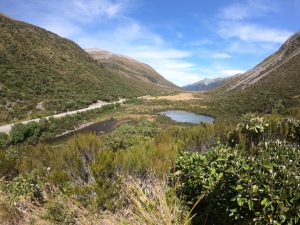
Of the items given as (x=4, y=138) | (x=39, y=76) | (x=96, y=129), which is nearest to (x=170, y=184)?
(x=4, y=138)

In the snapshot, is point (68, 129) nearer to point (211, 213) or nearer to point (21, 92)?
point (21, 92)

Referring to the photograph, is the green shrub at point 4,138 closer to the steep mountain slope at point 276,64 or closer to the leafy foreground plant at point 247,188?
the leafy foreground plant at point 247,188

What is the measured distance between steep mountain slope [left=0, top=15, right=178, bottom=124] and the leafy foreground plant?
40.8 meters

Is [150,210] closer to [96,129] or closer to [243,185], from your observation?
[243,185]

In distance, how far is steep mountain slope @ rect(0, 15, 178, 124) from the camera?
47.8 meters

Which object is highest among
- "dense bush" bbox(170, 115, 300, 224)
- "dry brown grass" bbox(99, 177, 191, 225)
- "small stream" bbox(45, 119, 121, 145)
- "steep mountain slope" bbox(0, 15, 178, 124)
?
"steep mountain slope" bbox(0, 15, 178, 124)

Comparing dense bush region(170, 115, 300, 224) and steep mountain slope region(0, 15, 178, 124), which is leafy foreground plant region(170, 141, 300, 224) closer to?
dense bush region(170, 115, 300, 224)

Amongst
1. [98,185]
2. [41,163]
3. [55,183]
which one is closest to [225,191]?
[98,185]

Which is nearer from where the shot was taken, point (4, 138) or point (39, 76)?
point (4, 138)

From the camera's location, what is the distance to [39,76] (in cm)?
6159

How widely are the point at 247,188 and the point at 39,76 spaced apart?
63634 mm

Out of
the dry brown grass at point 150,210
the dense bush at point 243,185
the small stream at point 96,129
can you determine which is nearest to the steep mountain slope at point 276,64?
the small stream at point 96,129

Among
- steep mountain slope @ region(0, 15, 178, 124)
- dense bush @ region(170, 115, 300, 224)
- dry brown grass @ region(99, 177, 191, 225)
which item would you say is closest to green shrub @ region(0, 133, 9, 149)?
steep mountain slope @ region(0, 15, 178, 124)

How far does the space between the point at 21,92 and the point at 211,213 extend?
51858 mm
